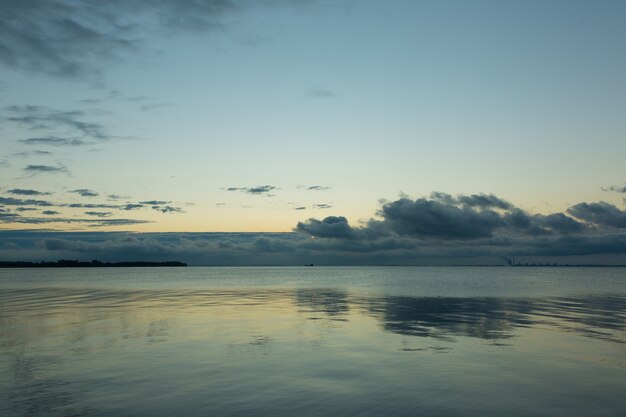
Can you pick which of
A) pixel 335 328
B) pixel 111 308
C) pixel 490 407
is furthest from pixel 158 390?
pixel 111 308

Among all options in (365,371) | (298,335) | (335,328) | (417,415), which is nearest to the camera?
(417,415)

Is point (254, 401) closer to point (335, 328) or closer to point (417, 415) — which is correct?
point (417, 415)

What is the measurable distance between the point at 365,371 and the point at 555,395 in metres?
7.56

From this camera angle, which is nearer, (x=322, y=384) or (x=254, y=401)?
(x=254, y=401)

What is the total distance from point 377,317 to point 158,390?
26897mm

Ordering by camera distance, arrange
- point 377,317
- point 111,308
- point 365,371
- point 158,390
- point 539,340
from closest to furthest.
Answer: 1. point 158,390
2. point 365,371
3. point 539,340
4. point 377,317
5. point 111,308

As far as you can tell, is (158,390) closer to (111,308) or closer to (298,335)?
(298,335)

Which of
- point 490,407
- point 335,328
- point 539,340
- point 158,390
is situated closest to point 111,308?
point 335,328

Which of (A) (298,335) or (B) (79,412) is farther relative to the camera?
(A) (298,335)

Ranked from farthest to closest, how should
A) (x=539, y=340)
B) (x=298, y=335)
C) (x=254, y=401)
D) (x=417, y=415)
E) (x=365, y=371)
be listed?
1. (x=298, y=335)
2. (x=539, y=340)
3. (x=365, y=371)
4. (x=254, y=401)
5. (x=417, y=415)

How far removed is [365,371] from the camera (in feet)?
70.7

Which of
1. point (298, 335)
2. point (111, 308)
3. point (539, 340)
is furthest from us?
point (111, 308)

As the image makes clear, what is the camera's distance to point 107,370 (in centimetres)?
2173

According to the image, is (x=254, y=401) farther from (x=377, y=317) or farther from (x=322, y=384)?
(x=377, y=317)
